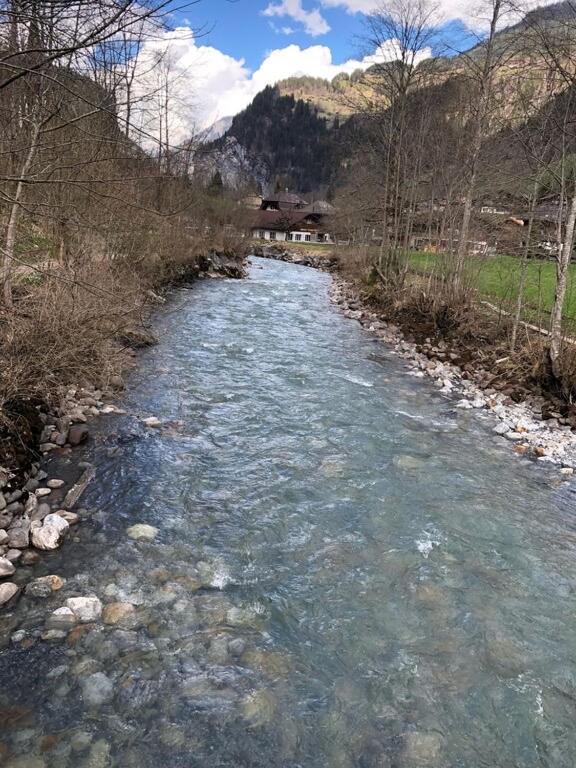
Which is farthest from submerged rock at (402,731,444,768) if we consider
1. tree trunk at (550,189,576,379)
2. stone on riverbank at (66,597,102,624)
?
tree trunk at (550,189,576,379)

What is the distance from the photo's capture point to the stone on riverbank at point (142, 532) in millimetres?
5207

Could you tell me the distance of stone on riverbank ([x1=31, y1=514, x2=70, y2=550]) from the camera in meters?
4.86

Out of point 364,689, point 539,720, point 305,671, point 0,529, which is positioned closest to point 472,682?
point 539,720

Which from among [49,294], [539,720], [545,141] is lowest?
[539,720]

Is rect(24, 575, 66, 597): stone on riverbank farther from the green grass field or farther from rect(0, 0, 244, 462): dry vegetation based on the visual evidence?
the green grass field

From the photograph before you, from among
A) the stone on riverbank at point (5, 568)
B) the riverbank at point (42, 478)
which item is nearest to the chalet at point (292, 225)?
the riverbank at point (42, 478)

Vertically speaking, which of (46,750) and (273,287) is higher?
(273,287)

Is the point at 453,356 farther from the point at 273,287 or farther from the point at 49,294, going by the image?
the point at 273,287

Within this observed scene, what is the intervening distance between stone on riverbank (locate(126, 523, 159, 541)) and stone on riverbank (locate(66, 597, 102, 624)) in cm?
97

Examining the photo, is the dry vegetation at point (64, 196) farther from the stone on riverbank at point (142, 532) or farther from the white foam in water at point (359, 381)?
the white foam in water at point (359, 381)

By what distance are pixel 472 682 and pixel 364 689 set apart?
81cm

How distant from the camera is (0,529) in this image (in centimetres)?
495

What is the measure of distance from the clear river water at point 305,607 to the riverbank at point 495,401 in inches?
19.7

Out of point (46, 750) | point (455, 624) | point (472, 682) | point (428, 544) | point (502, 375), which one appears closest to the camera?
point (46, 750)
